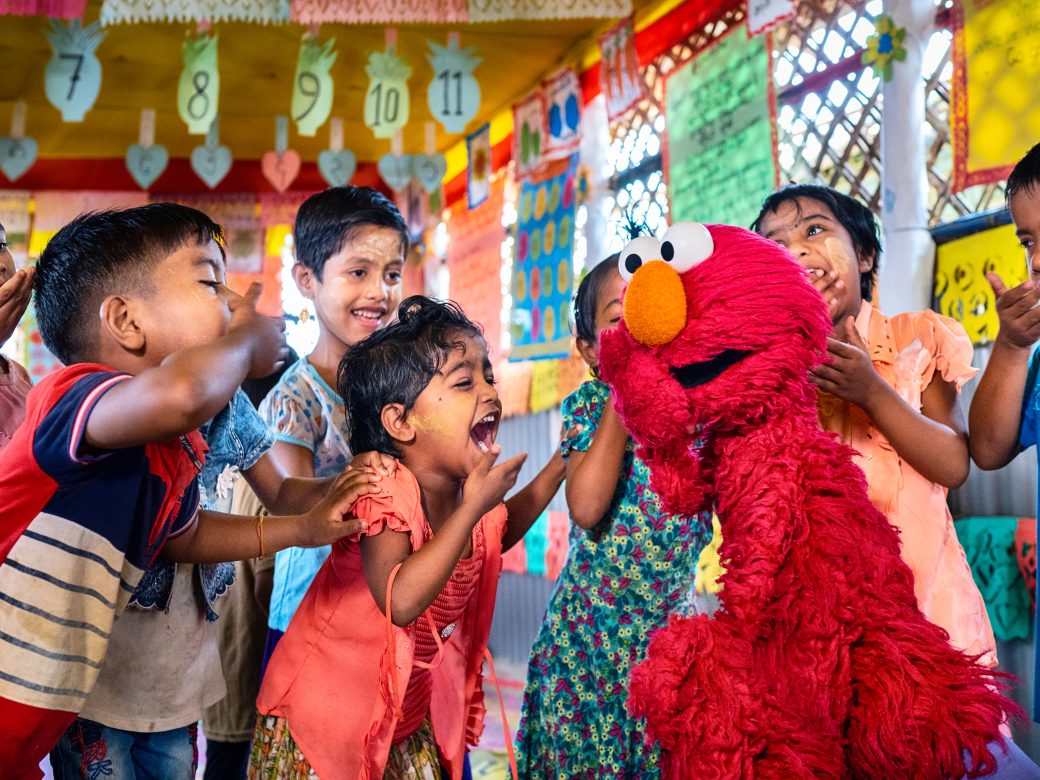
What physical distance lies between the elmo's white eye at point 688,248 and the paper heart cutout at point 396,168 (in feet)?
9.38

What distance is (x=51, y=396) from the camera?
3.25 feet

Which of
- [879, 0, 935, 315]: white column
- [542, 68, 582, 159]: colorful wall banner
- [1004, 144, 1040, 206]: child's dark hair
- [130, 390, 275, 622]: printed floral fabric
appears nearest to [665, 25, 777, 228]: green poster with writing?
[879, 0, 935, 315]: white column

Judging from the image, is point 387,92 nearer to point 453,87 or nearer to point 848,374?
point 453,87

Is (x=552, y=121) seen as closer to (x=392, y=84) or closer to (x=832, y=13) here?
(x=392, y=84)

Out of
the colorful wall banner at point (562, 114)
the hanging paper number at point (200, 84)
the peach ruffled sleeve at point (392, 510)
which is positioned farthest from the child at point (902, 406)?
the colorful wall banner at point (562, 114)

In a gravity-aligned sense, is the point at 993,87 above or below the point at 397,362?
above

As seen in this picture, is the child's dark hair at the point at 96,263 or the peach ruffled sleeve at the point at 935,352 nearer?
the child's dark hair at the point at 96,263

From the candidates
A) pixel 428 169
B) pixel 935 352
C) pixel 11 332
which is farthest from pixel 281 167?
pixel 935 352

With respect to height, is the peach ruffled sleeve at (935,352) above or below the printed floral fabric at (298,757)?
above

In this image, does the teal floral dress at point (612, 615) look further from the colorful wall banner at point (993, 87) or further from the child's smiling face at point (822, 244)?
the colorful wall banner at point (993, 87)

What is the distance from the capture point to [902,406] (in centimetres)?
113

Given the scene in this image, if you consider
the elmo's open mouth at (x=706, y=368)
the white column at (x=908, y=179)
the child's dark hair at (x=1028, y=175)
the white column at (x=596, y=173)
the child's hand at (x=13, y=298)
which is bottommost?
the elmo's open mouth at (x=706, y=368)

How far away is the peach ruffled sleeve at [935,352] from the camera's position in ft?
4.11

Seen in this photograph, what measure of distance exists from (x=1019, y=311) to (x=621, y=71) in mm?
2276
